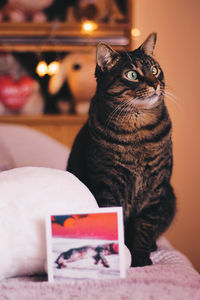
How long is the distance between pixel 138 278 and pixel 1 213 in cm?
33

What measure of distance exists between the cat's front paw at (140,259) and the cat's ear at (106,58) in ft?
1.68

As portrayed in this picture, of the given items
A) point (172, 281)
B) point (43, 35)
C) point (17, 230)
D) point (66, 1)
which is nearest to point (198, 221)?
point (172, 281)

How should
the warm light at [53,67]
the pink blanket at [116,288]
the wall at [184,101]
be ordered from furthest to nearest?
1. the warm light at [53,67]
2. the wall at [184,101]
3. the pink blanket at [116,288]

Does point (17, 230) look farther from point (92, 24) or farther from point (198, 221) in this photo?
point (92, 24)

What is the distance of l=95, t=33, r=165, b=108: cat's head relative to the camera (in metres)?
0.93

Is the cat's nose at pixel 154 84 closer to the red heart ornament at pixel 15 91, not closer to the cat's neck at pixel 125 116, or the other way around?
the cat's neck at pixel 125 116

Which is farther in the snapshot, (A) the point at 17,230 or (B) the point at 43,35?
(B) the point at 43,35

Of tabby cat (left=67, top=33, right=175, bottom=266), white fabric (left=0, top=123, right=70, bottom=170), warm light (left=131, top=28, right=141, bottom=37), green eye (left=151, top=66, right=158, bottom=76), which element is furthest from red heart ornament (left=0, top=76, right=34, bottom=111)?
green eye (left=151, top=66, right=158, bottom=76)

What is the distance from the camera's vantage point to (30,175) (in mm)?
885

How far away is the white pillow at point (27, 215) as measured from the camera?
0.78 m

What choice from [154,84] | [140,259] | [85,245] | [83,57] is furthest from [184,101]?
[85,245]

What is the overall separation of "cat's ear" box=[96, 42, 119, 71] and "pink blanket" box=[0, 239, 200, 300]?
536mm

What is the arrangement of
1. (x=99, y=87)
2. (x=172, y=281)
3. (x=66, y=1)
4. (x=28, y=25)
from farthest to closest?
(x=66, y=1) < (x=28, y=25) < (x=99, y=87) < (x=172, y=281)

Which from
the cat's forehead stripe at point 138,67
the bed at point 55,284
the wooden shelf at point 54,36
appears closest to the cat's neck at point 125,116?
the cat's forehead stripe at point 138,67
